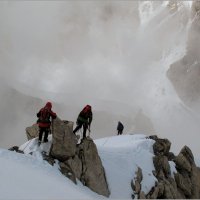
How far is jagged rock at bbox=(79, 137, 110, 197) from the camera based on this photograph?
22897 mm

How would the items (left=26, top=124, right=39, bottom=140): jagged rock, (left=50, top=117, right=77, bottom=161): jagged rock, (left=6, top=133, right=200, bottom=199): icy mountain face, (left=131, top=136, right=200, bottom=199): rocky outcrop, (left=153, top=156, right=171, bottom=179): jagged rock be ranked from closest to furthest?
1. (left=6, top=133, right=200, bottom=199): icy mountain face
2. (left=50, top=117, right=77, bottom=161): jagged rock
3. (left=131, top=136, right=200, bottom=199): rocky outcrop
4. (left=26, top=124, right=39, bottom=140): jagged rock
5. (left=153, top=156, right=171, bottom=179): jagged rock

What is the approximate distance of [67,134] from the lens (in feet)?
78.0

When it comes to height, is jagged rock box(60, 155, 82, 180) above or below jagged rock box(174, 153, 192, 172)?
below

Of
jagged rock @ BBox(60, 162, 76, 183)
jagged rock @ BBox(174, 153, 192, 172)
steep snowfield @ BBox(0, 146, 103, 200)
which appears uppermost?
jagged rock @ BBox(174, 153, 192, 172)

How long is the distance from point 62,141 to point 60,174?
95.8 inches

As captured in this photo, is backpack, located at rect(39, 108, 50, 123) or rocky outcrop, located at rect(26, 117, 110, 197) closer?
rocky outcrop, located at rect(26, 117, 110, 197)

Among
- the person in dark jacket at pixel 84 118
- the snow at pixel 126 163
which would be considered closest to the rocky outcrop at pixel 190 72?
the snow at pixel 126 163

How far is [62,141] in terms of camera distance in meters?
23.2

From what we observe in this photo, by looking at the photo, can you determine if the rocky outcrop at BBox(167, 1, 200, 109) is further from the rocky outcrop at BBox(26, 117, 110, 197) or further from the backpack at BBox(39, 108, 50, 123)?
the backpack at BBox(39, 108, 50, 123)

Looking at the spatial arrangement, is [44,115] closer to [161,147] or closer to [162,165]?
[162,165]

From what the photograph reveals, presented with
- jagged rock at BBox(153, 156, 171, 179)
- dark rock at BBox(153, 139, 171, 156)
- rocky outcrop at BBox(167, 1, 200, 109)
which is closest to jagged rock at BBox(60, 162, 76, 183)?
jagged rock at BBox(153, 156, 171, 179)

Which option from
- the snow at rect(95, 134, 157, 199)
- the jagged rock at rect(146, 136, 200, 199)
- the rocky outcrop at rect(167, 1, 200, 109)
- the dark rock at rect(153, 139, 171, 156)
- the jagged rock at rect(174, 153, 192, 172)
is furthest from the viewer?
the rocky outcrop at rect(167, 1, 200, 109)

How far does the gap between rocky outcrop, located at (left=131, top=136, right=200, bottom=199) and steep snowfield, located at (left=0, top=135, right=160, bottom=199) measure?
1.72 feet

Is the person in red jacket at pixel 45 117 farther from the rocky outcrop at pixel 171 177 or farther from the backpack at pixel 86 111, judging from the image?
the rocky outcrop at pixel 171 177
